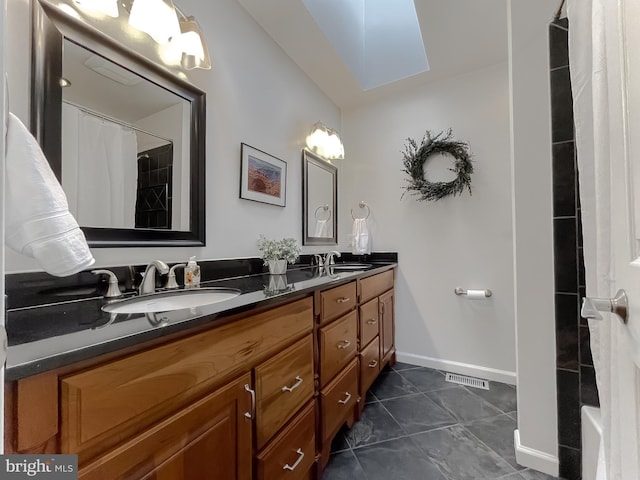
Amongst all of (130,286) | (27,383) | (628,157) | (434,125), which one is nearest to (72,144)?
(130,286)

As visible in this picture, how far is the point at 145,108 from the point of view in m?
1.15

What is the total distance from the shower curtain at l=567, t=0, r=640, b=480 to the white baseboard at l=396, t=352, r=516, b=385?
1.63m

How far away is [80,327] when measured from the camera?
0.58 m

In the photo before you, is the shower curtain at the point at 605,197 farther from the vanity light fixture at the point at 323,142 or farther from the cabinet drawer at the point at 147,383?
the vanity light fixture at the point at 323,142

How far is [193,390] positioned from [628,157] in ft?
3.27

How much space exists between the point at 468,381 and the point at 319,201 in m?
1.85

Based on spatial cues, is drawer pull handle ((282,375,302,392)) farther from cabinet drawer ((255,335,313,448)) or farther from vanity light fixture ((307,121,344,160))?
vanity light fixture ((307,121,344,160))

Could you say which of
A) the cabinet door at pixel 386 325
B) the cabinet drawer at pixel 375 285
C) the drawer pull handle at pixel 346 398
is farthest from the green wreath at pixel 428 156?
the drawer pull handle at pixel 346 398

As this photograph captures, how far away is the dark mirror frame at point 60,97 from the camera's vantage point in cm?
86

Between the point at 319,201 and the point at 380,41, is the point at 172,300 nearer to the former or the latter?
the point at 319,201

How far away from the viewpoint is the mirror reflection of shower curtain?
36.7 inches

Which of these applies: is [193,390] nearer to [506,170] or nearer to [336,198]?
[336,198]

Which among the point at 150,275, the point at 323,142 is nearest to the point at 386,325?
the point at 323,142

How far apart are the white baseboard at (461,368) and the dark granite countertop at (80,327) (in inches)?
76.7
